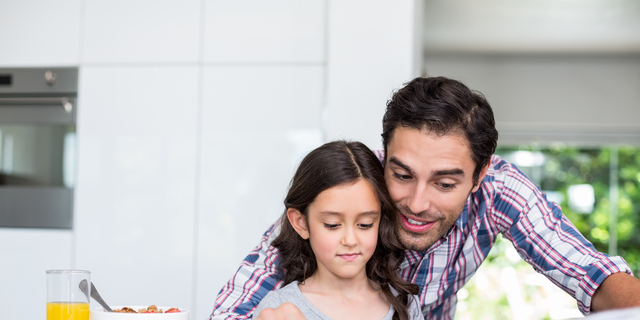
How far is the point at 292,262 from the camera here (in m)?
1.35

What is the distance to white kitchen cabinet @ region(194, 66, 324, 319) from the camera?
8.11 feet

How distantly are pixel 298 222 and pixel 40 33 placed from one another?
6.27 ft

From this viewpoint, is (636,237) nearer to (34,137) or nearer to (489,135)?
(489,135)

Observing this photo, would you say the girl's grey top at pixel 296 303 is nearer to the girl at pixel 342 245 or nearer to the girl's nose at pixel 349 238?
the girl at pixel 342 245

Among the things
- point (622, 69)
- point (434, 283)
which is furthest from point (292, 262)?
point (622, 69)

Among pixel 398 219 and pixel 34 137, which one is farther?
pixel 34 137

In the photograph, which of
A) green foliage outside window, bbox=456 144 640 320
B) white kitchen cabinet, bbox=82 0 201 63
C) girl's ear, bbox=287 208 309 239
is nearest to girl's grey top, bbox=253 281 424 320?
girl's ear, bbox=287 208 309 239

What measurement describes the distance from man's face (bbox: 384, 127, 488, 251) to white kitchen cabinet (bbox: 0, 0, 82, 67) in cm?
182

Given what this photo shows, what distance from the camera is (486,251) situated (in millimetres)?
1593

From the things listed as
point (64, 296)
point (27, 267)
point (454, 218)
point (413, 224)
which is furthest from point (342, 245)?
point (27, 267)

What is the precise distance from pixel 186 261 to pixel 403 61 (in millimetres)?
1209

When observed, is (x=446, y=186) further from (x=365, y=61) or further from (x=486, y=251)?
(x=365, y=61)

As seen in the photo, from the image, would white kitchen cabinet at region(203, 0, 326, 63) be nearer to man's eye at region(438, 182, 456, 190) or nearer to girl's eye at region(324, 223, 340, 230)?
man's eye at region(438, 182, 456, 190)

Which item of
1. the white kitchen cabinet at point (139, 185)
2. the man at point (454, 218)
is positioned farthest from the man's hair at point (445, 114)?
the white kitchen cabinet at point (139, 185)
